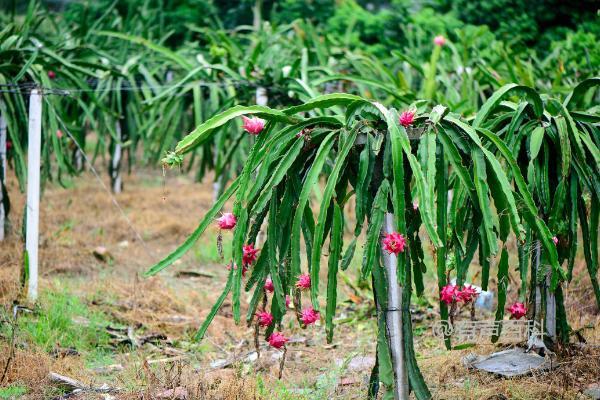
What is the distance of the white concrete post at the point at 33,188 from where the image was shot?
15.0 ft


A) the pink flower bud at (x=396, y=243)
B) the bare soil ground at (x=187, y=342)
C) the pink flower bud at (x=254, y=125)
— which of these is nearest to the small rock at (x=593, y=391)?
the bare soil ground at (x=187, y=342)

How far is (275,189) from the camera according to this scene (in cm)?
289

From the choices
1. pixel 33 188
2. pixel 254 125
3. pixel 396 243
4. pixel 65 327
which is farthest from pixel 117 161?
pixel 396 243

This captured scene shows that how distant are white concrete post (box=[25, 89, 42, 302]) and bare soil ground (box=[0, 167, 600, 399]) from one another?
0.14 meters

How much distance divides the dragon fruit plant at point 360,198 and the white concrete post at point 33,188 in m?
2.12

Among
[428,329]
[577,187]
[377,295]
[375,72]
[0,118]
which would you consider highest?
[375,72]

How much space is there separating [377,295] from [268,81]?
10.5ft

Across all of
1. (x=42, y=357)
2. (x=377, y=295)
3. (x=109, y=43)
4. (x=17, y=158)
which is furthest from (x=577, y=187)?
(x=109, y=43)

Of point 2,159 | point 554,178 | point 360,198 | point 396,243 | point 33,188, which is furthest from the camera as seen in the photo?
point 2,159

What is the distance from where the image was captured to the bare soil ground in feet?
11.1

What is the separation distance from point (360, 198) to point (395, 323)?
0.53 meters

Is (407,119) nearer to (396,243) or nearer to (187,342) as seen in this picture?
(396,243)

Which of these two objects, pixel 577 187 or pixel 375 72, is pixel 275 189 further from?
pixel 375 72

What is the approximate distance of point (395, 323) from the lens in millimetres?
2938
